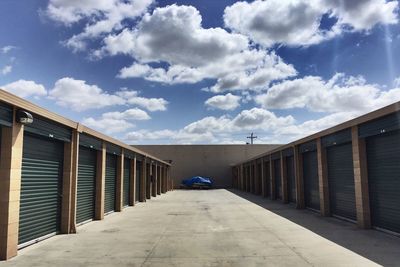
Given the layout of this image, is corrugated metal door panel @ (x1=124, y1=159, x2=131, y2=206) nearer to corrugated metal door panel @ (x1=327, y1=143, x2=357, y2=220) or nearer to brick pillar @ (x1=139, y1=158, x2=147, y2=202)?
brick pillar @ (x1=139, y1=158, x2=147, y2=202)

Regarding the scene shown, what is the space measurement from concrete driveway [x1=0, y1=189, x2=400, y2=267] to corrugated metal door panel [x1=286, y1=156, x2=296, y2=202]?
9009mm

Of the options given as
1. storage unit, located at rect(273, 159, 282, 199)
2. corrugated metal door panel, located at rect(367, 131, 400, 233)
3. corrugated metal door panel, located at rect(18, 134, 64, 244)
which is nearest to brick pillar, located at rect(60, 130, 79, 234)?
corrugated metal door panel, located at rect(18, 134, 64, 244)

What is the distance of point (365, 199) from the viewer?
13.1 meters

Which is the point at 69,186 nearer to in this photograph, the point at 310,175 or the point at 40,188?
the point at 40,188

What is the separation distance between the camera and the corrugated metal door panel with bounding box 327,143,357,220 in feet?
48.4

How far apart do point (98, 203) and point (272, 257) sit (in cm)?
989

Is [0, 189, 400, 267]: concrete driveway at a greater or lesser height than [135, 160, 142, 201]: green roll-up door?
lesser

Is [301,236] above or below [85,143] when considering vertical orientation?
below

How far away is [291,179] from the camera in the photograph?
24578mm

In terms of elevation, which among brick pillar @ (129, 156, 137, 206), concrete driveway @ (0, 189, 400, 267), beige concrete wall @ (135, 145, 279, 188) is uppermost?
beige concrete wall @ (135, 145, 279, 188)

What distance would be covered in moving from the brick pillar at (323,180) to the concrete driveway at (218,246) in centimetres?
194

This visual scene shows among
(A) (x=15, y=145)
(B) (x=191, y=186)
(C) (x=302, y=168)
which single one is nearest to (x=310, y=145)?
(C) (x=302, y=168)

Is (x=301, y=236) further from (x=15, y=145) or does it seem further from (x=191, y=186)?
(x=191, y=186)

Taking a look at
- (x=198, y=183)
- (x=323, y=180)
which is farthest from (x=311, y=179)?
(x=198, y=183)
